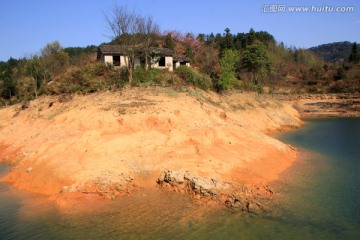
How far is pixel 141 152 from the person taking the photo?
17.5 meters

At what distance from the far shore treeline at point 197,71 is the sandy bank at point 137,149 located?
11.1ft

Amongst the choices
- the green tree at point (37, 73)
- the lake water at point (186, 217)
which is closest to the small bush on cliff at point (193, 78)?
the lake water at point (186, 217)

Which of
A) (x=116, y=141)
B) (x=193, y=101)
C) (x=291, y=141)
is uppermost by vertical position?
(x=193, y=101)

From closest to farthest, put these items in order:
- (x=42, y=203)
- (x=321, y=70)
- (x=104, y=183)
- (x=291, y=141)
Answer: (x=42, y=203) < (x=104, y=183) < (x=291, y=141) < (x=321, y=70)

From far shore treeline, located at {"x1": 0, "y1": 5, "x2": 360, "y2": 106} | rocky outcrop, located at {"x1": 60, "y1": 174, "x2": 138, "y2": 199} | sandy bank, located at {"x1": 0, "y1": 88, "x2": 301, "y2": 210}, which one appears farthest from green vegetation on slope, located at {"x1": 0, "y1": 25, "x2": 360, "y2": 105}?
rocky outcrop, located at {"x1": 60, "y1": 174, "x2": 138, "y2": 199}

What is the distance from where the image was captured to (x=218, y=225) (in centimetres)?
1127

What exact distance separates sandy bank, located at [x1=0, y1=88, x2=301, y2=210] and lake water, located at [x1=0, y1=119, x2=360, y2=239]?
1.07 metres

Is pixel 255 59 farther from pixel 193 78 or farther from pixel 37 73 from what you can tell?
pixel 37 73

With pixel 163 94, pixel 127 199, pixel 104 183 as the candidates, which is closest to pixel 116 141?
pixel 104 183

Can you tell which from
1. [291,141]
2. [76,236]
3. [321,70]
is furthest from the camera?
[321,70]

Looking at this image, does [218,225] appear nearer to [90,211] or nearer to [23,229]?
[90,211]

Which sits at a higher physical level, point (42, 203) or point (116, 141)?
point (116, 141)

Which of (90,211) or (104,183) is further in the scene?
(104,183)

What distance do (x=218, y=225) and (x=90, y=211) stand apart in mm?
5172
